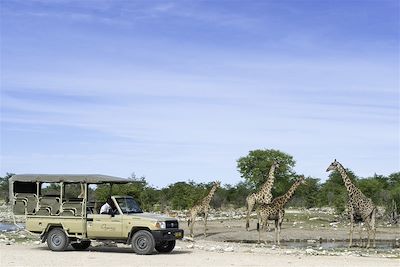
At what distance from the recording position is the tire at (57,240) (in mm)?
22984

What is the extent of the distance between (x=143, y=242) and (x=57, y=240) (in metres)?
3.07

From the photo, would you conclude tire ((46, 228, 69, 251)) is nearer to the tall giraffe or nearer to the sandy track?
the sandy track

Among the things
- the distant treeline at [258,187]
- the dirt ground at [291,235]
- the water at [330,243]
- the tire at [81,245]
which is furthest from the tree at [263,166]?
the tire at [81,245]

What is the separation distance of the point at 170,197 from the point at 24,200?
51365 millimetres

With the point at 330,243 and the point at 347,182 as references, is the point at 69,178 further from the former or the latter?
the point at 330,243

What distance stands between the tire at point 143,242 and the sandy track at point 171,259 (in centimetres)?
27

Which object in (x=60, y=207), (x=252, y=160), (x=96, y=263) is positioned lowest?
(x=96, y=263)

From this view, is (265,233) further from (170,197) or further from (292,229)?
(170,197)

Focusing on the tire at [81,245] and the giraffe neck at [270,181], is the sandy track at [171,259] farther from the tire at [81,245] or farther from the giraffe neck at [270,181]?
the giraffe neck at [270,181]

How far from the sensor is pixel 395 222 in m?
47.4

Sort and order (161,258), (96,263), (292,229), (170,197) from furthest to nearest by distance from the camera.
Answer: (170,197) < (292,229) < (161,258) < (96,263)

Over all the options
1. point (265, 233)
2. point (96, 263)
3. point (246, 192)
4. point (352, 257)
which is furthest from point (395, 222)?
point (246, 192)

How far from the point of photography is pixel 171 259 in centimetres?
2073

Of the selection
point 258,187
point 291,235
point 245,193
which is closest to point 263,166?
→ point 258,187
